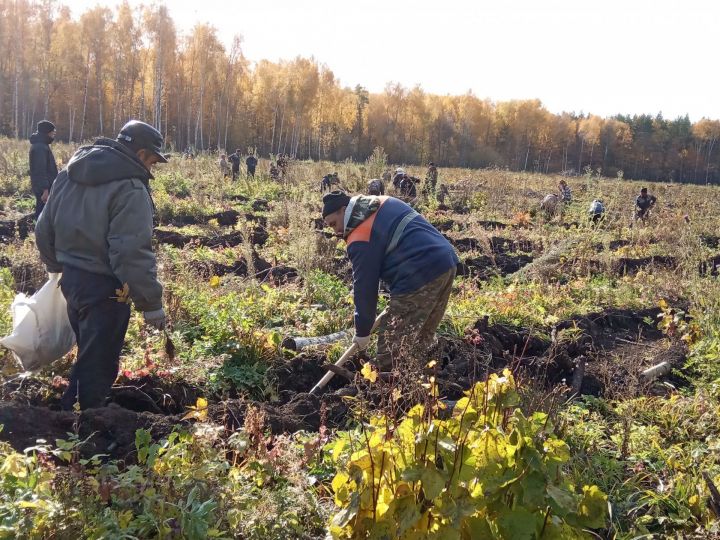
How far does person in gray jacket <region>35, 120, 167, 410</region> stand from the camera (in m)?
3.09

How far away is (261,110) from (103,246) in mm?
49156

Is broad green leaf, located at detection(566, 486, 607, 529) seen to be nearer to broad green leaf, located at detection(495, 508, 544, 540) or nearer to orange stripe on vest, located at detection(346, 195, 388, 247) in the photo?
broad green leaf, located at detection(495, 508, 544, 540)

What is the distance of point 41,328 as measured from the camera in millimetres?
3426

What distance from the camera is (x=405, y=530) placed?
1.61 m

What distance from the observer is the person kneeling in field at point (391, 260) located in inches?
142

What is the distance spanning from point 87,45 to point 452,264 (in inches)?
1701

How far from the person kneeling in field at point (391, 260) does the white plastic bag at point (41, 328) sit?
182 cm

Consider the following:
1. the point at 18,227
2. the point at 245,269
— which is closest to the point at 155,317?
the point at 245,269

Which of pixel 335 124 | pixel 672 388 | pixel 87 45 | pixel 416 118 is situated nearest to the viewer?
pixel 672 388

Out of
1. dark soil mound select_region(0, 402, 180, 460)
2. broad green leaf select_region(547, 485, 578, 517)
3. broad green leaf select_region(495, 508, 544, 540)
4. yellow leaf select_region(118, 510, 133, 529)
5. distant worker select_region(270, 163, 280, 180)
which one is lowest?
dark soil mound select_region(0, 402, 180, 460)

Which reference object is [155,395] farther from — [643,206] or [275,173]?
[275,173]

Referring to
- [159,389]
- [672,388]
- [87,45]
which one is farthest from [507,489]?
[87,45]

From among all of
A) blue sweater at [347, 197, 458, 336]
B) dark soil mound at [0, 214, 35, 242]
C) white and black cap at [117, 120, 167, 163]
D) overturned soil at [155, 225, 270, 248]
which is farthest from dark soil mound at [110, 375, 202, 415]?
dark soil mound at [0, 214, 35, 242]

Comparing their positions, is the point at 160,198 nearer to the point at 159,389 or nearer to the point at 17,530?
the point at 159,389
